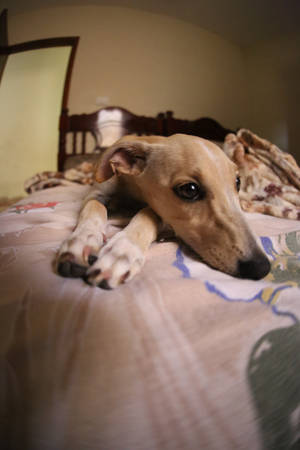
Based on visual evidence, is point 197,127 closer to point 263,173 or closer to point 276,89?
point 276,89

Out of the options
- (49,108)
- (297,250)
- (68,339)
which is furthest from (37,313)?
(49,108)

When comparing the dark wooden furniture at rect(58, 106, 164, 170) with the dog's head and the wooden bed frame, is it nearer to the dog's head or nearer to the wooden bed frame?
the wooden bed frame

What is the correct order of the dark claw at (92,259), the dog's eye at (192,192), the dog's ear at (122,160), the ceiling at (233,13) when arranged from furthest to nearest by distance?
the ceiling at (233,13), the dog's ear at (122,160), the dog's eye at (192,192), the dark claw at (92,259)

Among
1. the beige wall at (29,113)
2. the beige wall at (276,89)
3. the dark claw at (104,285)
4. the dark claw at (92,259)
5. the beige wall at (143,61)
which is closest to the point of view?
the dark claw at (104,285)

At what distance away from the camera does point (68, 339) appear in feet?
1.16

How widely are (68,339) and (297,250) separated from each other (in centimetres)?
81

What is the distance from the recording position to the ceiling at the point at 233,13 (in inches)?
141

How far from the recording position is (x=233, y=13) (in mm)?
3846

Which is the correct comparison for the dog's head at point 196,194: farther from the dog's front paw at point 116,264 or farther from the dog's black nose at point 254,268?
the dog's front paw at point 116,264

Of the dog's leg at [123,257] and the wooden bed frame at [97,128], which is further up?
the wooden bed frame at [97,128]

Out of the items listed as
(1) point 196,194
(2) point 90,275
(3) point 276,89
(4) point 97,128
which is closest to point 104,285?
(2) point 90,275

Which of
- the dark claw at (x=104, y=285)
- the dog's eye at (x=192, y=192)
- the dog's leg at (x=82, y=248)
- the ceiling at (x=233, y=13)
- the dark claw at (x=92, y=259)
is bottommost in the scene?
the dark claw at (x=104, y=285)

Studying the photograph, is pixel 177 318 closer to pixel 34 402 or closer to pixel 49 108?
pixel 34 402

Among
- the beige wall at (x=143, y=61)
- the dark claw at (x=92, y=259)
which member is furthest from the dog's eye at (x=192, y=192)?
the beige wall at (x=143, y=61)
